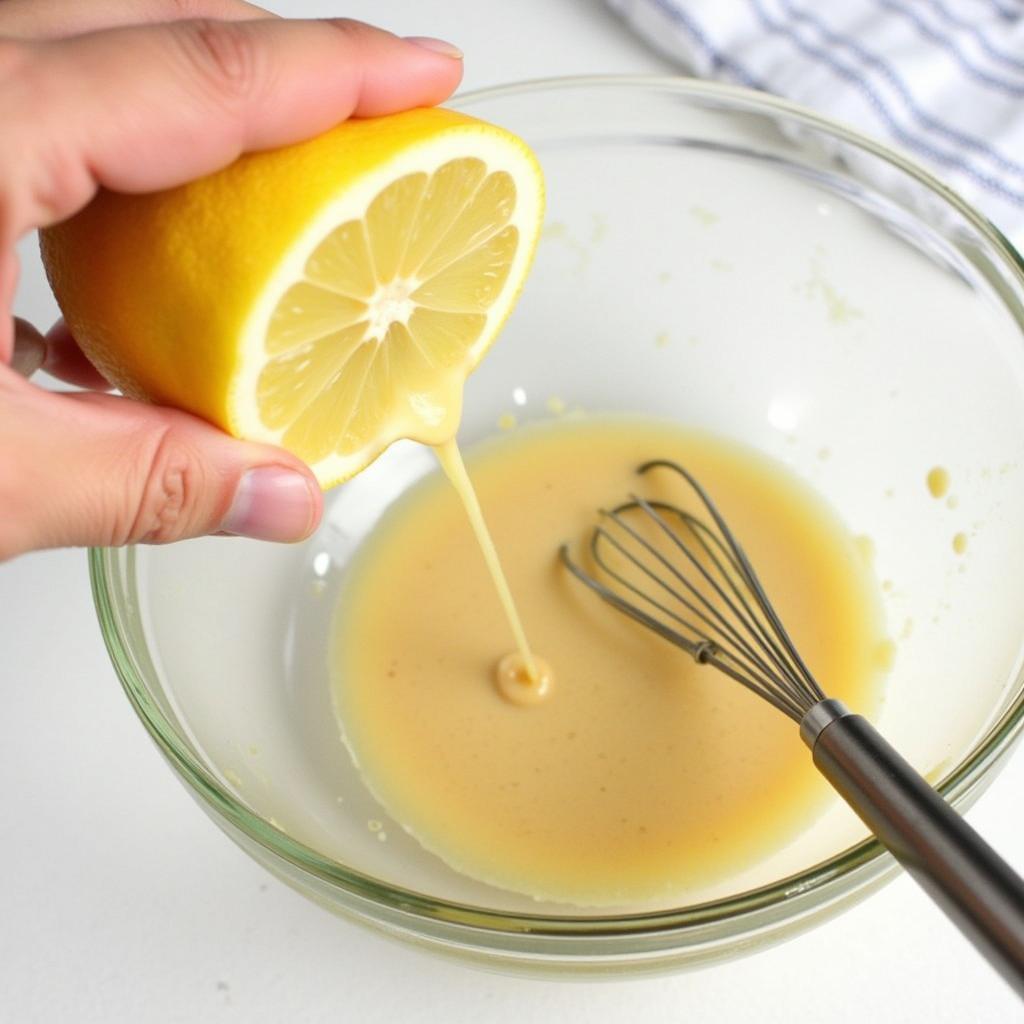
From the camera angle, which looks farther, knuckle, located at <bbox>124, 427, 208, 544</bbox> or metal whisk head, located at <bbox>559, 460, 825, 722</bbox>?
metal whisk head, located at <bbox>559, 460, 825, 722</bbox>

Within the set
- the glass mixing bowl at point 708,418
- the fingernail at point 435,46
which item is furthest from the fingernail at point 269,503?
the fingernail at point 435,46

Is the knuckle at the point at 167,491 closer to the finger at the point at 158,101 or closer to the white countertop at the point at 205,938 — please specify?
the finger at the point at 158,101

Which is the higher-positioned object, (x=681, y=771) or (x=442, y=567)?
(x=442, y=567)

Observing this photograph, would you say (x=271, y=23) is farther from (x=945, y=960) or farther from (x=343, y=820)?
(x=945, y=960)

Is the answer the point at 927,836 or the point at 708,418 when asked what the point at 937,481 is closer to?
the point at 708,418

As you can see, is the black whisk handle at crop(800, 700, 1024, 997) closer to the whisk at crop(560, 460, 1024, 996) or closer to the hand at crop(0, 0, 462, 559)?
the whisk at crop(560, 460, 1024, 996)

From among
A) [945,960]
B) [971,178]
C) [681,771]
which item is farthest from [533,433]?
[945,960]

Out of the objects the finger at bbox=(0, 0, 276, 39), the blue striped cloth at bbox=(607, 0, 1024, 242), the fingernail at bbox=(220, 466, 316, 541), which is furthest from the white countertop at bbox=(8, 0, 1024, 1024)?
the blue striped cloth at bbox=(607, 0, 1024, 242)
